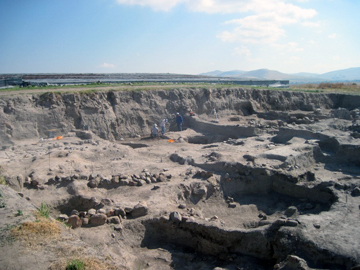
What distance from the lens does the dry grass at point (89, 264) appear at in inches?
134

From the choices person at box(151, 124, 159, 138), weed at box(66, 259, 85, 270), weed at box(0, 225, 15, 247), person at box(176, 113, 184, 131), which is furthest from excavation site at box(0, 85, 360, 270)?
person at box(176, 113, 184, 131)

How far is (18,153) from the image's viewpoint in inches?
372

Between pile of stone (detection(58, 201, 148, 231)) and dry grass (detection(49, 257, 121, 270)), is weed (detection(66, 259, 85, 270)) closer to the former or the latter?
dry grass (detection(49, 257, 121, 270))

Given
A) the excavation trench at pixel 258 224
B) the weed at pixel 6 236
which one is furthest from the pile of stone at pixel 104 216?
the weed at pixel 6 236

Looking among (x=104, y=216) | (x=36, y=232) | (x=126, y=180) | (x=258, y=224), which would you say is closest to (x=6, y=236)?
(x=36, y=232)

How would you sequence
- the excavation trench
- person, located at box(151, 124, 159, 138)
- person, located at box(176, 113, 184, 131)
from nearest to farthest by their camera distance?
the excavation trench, person, located at box(151, 124, 159, 138), person, located at box(176, 113, 184, 131)

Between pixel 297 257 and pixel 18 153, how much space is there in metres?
8.80

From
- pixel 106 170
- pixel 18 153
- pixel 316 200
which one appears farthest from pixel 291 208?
pixel 18 153

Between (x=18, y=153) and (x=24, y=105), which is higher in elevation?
(x=24, y=105)

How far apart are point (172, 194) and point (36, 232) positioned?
11.6 ft

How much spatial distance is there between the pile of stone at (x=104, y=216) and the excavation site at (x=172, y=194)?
0.07 feet

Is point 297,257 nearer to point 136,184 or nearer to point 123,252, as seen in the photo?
point 123,252

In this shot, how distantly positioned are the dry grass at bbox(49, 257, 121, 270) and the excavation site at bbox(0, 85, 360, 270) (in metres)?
0.02

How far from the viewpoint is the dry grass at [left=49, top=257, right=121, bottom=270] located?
3.39 m
